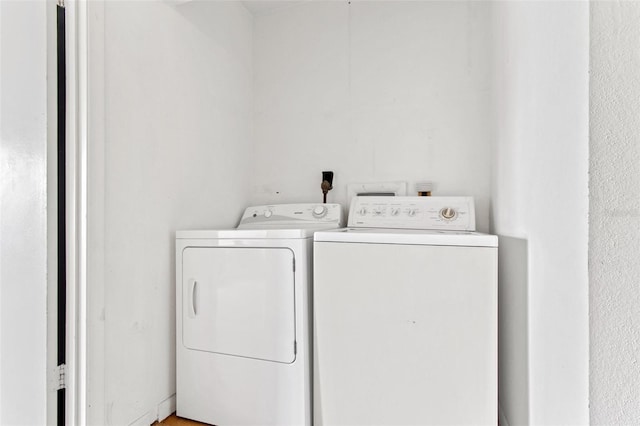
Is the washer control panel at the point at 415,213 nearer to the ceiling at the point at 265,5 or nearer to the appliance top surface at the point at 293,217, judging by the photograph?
the appliance top surface at the point at 293,217

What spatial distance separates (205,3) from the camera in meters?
1.79

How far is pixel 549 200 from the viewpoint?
769 millimetres

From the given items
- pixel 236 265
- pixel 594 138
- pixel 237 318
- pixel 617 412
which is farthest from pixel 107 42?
pixel 617 412

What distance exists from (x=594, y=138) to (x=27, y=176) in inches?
66.9

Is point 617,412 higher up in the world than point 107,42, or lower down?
lower down

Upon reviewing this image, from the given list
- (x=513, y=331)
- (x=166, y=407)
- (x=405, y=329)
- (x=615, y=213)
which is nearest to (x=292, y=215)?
(x=405, y=329)

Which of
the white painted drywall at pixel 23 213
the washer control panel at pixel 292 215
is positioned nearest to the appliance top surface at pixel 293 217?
the washer control panel at pixel 292 215

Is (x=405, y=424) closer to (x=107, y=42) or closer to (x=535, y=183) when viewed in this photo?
(x=535, y=183)

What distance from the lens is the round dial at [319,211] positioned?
1917 mm

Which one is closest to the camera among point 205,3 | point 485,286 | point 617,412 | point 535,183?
point 617,412

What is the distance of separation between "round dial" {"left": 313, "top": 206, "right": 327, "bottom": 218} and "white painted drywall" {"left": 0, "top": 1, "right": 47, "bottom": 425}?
1248 millimetres

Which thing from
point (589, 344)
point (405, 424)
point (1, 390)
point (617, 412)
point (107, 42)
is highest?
point (107, 42)

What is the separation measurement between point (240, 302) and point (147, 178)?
27.1 inches

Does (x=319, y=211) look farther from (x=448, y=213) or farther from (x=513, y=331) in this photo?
(x=513, y=331)
